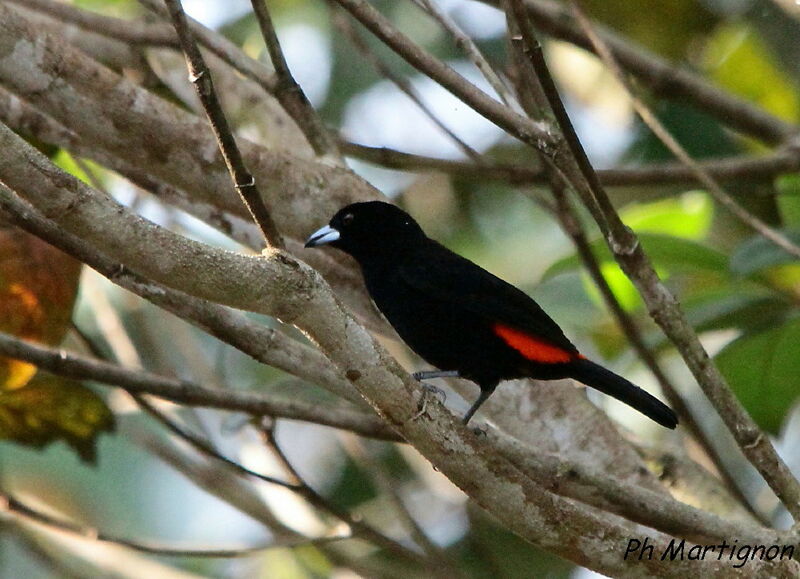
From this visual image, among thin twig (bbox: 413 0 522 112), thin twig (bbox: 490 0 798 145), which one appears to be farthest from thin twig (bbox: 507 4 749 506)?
thin twig (bbox: 490 0 798 145)

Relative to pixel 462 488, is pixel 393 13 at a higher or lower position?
higher

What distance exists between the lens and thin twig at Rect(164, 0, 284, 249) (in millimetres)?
2326

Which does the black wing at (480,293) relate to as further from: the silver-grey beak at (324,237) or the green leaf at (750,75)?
the green leaf at (750,75)

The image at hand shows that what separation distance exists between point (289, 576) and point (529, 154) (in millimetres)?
2763

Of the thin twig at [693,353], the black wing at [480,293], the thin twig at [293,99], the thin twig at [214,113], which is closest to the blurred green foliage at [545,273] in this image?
the black wing at [480,293]

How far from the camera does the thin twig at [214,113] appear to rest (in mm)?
2326

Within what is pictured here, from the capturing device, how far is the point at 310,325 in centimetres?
227

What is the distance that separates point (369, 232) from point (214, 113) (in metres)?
1.43

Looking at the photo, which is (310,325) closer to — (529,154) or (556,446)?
(556,446)

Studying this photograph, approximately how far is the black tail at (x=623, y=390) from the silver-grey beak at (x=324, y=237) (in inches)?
33.1

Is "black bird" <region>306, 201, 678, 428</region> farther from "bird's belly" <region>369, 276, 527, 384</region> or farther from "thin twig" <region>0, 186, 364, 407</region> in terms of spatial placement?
"thin twig" <region>0, 186, 364, 407</region>

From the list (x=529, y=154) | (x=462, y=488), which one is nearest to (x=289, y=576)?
(x=529, y=154)

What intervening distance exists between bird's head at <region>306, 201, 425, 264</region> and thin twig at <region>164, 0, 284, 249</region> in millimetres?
1168

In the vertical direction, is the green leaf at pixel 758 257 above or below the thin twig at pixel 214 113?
above
